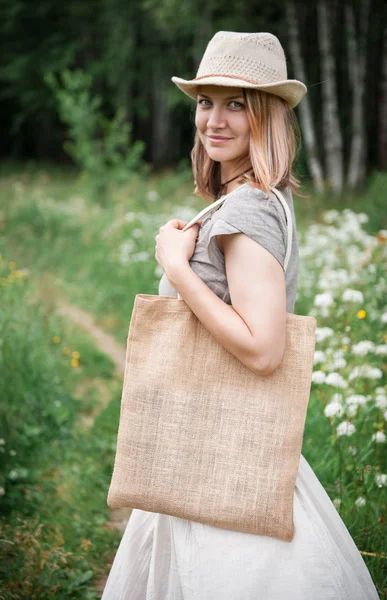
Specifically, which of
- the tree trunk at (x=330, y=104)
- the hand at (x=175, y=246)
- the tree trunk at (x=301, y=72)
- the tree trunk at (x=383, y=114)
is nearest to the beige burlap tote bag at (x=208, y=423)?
the hand at (x=175, y=246)

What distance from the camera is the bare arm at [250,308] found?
1562mm

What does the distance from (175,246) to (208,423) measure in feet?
1.63

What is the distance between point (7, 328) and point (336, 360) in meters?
2.41

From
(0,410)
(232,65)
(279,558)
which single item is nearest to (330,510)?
(279,558)

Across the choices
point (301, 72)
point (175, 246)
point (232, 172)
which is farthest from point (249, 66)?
point (301, 72)

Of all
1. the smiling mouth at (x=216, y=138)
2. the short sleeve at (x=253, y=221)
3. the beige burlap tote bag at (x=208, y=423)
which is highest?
the smiling mouth at (x=216, y=138)

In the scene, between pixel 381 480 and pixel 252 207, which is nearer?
pixel 252 207

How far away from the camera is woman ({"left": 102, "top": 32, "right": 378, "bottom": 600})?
158cm

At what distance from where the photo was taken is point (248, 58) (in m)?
1.76

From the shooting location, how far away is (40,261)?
26.6 feet

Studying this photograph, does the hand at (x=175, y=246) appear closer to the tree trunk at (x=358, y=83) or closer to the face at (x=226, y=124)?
the face at (x=226, y=124)

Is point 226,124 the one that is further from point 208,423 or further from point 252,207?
point 208,423

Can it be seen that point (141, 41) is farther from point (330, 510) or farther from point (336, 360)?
point (330, 510)

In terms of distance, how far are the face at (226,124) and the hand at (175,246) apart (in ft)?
0.78
